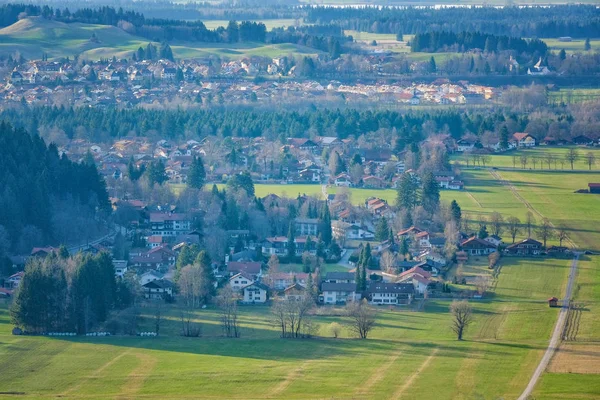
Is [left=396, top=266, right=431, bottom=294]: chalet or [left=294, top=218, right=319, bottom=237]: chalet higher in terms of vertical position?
[left=396, top=266, right=431, bottom=294]: chalet

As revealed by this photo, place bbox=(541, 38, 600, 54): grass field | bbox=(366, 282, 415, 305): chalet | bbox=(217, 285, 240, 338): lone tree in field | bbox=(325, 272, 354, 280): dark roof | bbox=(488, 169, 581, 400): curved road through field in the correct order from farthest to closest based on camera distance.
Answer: bbox=(541, 38, 600, 54): grass field, bbox=(325, 272, 354, 280): dark roof, bbox=(366, 282, 415, 305): chalet, bbox=(217, 285, 240, 338): lone tree in field, bbox=(488, 169, 581, 400): curved road through field

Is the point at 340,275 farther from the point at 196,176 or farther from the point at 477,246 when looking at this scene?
the point at 196,176

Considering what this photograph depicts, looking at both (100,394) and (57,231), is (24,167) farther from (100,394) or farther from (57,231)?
(100,394)

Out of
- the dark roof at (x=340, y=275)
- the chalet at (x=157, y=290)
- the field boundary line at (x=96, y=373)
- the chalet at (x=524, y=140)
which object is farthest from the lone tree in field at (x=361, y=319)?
the chalet at (x=524, y=140)

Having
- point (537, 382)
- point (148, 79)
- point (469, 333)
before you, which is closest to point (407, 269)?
point (469, 333)

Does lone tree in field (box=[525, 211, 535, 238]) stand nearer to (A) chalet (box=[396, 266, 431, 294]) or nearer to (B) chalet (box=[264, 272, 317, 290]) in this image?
(A) chalet (box=[396, 266, 431, 294])

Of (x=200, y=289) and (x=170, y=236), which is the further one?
(x=170, y=236)

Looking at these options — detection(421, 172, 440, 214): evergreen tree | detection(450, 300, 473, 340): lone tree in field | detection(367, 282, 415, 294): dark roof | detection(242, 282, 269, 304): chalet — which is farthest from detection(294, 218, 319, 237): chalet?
detection(450, 300, 473, 340): lone tree in field
